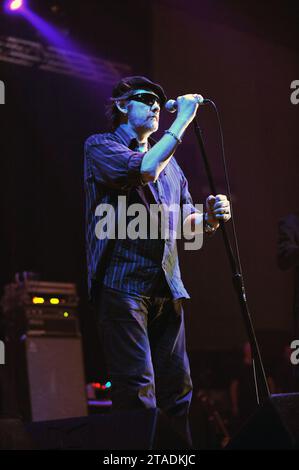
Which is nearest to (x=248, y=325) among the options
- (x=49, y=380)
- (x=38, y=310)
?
(x=49, y=380)

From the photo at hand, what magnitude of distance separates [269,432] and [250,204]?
266 inches

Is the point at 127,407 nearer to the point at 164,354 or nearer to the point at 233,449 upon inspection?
the point at 164,354

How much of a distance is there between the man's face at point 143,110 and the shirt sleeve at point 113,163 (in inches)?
5.4

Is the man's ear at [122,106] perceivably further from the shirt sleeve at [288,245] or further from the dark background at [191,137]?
the dark background at [191,137]

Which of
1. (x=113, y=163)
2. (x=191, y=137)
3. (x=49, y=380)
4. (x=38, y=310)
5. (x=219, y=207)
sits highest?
(x=191, y=137)

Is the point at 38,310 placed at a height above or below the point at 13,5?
below

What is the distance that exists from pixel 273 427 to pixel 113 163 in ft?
3.85

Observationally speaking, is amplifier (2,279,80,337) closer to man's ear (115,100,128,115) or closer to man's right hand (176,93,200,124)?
man's ear (115,100,128,115)

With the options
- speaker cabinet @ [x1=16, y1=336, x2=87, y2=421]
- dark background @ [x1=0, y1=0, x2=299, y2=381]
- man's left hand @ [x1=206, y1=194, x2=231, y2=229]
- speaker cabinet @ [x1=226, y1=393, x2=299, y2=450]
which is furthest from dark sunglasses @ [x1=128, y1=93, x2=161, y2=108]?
dark background @ [x1=0, y1=0, x2=299, y2=381]

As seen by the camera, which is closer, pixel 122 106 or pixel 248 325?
pixel 248 325

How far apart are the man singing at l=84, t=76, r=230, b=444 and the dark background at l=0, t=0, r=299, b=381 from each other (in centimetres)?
456

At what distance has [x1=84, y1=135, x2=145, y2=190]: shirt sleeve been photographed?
8.93ft

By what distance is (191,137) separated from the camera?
834cm

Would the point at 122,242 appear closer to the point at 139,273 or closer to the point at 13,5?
the point at 139,273
